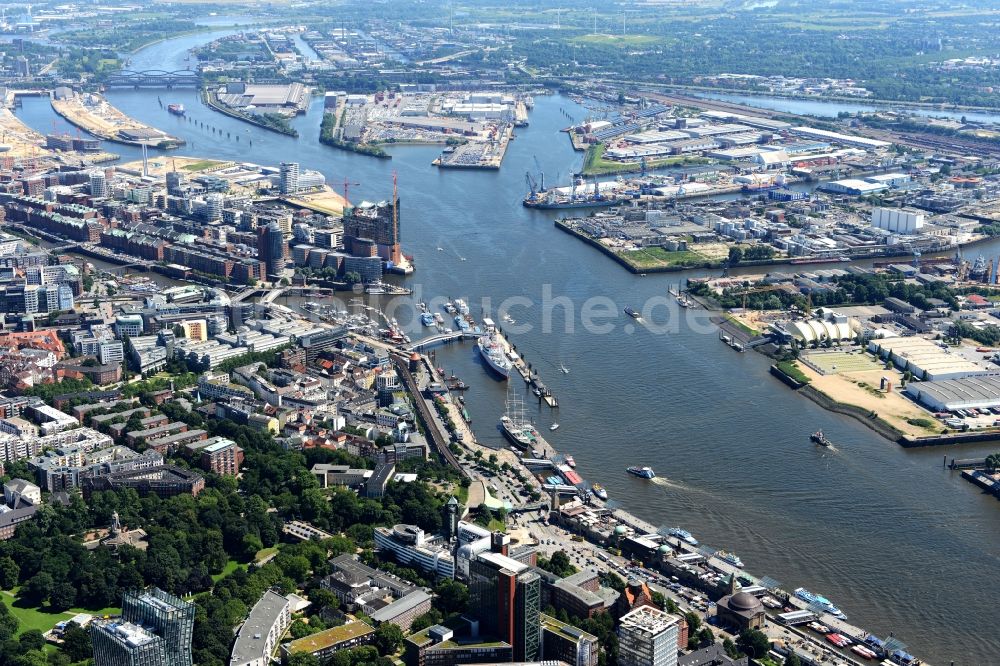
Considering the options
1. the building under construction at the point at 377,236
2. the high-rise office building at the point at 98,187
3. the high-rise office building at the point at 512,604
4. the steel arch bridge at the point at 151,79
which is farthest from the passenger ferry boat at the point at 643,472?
the steel arch bridge at the point at 151,79

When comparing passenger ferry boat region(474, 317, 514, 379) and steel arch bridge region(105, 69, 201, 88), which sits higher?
steel arch bridge region(105, 69, 201, 88)

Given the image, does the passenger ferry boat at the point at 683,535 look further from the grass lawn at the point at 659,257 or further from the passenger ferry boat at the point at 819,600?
the grass lawn at the point at 659,257

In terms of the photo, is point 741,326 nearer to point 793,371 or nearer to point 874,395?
point 793,371

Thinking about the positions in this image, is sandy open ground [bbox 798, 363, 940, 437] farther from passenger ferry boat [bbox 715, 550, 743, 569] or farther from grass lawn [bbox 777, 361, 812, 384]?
passenger ferry boat [bbox 715, 550, 743, 569]

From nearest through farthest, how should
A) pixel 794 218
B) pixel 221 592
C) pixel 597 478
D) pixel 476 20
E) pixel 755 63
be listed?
1. pixel 221 592
2. pixel 597 478
3. pixel 794 218
4. pixel 755 63
5. pixel 476 20

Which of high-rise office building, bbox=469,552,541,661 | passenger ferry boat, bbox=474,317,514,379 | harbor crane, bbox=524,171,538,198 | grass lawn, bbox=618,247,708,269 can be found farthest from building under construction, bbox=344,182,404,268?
high-rise office building, bbox=469,552,541,661

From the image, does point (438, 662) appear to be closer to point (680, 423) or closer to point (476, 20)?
point (680, 423)

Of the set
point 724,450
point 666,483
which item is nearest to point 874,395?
point 724,450

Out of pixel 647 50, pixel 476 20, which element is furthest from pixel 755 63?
pixel 476 20
